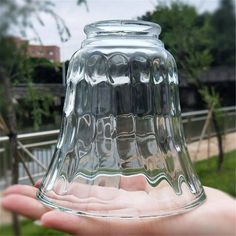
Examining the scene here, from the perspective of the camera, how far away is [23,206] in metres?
0.32

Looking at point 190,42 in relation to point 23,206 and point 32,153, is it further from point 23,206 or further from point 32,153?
point 23,206

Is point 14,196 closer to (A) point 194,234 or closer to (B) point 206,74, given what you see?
(A) point 194,234

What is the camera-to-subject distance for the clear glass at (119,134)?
0.33 m

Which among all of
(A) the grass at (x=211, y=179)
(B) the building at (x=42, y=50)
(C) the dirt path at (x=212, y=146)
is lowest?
(A) the grass at (x=211, y=179)

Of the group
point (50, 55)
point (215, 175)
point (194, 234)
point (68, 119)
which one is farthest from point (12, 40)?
point (215, 175)

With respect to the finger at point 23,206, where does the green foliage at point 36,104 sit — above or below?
above

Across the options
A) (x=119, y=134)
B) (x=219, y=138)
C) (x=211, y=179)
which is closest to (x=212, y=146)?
(x=219, y=138)

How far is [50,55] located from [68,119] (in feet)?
1.08

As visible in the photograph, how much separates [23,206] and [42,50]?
458 mm

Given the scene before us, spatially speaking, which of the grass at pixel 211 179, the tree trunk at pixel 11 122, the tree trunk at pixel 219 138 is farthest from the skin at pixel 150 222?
the tree trunk at pixel 219 138

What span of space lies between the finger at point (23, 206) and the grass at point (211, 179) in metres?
0.27

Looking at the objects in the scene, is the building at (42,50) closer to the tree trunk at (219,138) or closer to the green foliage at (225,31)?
the green foliage at (225,31)

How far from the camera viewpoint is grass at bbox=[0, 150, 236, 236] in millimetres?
782

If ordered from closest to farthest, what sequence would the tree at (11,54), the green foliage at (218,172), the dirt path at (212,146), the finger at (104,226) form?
the finger at (104,226) → the tree at (11,54) → the green foliage at (218,172) → the dirt path at (212,146)
